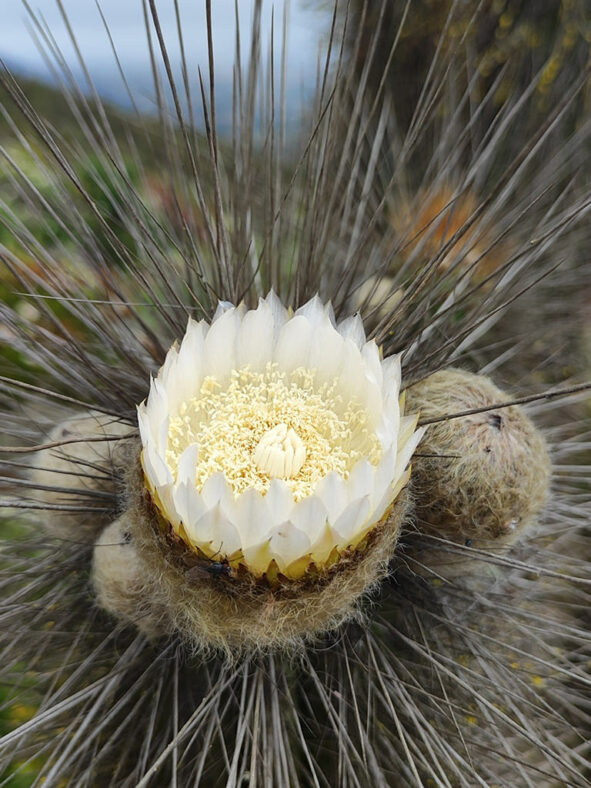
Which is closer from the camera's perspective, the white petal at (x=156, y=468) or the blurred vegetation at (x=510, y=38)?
the white petal at (x=156, y=468)

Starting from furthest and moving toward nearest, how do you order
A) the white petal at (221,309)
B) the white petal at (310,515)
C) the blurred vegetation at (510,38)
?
1. the blurred vegetation at (510,38)
2. the white petal at (221,309)
3. the white petal at (310,515)

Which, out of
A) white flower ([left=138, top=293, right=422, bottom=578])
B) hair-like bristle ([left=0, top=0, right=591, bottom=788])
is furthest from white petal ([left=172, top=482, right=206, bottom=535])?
hair-like bristle ([left=0, top=0, right=591, bottom=788])

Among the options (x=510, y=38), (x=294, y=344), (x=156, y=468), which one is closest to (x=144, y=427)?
(x=156, y=468)

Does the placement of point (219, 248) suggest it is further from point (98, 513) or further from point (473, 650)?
point (473, 650)

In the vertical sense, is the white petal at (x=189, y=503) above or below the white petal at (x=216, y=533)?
above

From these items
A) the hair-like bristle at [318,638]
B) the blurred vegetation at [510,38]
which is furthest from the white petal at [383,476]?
the blurred vegetation at [510,38]

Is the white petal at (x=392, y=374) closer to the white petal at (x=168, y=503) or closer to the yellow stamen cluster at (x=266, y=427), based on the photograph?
the yellow stamen cluster at (x=266, y=427)

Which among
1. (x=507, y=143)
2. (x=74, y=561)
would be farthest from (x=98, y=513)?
(x=507, y=143)

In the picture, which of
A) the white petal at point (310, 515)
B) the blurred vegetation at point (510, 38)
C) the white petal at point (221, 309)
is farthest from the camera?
the blurred vegetation at point (510, 38)

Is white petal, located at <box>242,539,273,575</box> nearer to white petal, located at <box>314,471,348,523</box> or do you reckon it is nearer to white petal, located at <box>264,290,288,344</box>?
white petal, located at <box>314,471,348,523</box>
